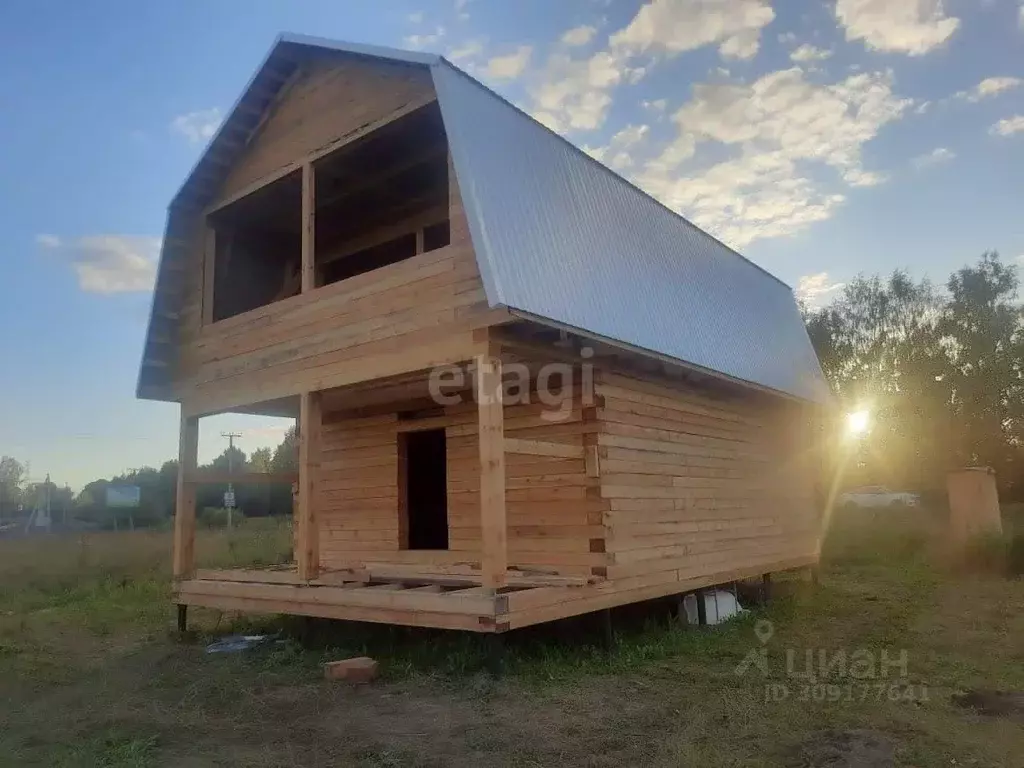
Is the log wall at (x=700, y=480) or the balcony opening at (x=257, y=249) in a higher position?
the balcony opening at (x=257, y=249)

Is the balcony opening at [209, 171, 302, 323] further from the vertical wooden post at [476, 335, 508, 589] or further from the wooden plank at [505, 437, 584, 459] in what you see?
the wooden plank at [505, 437, 584, 459]

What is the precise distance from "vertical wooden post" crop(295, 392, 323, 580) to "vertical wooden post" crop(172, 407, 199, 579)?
2.43 meters

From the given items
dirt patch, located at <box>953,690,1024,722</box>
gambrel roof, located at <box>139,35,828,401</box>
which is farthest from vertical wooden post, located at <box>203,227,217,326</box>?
dirt patch, located at <box>953,690,1024,722</box>

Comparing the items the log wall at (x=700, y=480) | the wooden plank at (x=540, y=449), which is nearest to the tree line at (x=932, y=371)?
the log wall at (x=700, y=480)

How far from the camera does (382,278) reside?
8727 millimetres

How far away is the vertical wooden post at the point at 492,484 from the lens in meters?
7.28

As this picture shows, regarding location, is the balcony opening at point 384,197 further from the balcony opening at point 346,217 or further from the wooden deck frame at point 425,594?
the wooden deck frame at point 425,594

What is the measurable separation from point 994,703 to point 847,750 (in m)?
2.17

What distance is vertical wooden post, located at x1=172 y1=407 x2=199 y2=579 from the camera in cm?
1066

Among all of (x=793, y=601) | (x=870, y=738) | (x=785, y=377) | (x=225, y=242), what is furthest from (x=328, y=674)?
(x=785, y=377)

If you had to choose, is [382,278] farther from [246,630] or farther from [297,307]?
[246,630]

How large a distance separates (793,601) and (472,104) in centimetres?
928

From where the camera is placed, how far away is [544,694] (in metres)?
7.19

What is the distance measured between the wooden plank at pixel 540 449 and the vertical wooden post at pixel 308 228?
3.24 metres
